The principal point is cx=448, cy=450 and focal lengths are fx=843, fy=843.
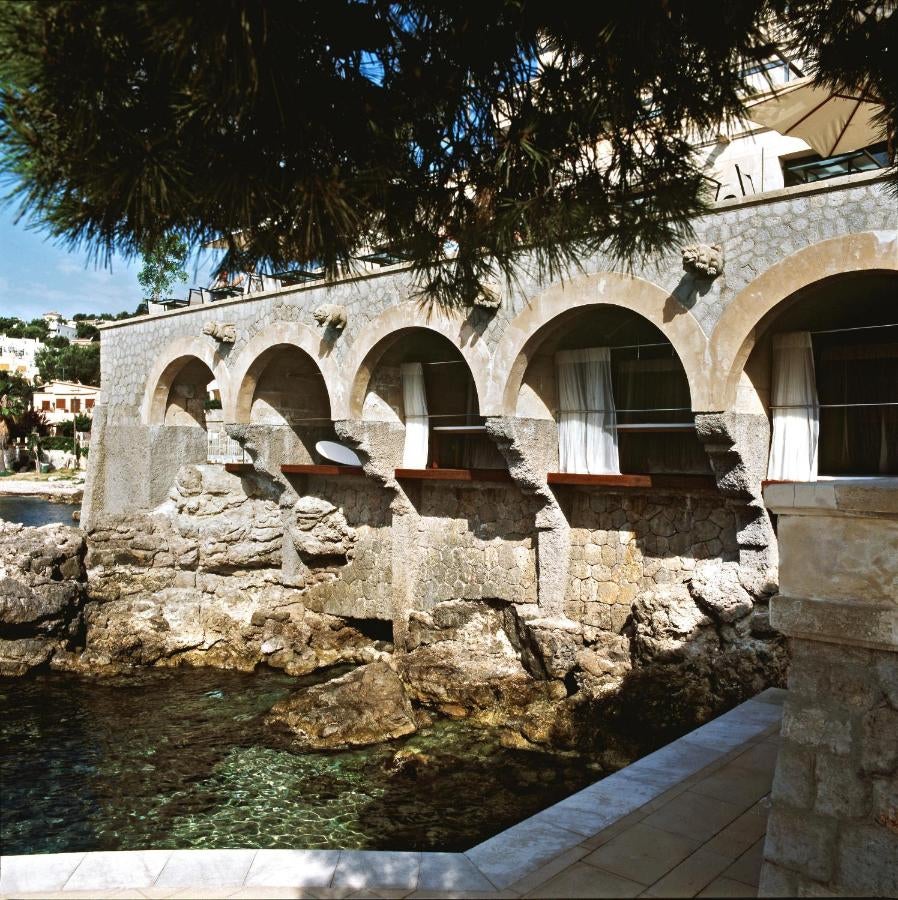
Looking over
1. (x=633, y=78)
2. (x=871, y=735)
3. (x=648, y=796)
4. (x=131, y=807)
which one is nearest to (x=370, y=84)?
(x=633, y=78)

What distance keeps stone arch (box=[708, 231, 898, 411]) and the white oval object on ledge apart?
640 centimetres

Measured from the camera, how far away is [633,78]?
4.09 metres

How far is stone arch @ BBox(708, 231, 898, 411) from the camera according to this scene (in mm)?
7555

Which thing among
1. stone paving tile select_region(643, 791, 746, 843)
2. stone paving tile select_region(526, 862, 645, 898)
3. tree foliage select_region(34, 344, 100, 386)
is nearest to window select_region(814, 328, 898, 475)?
stone paving tile select_region(643, 791, 746, 843)

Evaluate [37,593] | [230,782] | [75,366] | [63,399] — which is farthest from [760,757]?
[75,366]

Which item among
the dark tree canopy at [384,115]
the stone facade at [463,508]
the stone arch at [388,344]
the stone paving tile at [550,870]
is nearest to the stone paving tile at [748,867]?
the stone paving tile at [550,870]

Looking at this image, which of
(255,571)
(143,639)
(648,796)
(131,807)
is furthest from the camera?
(255,571)

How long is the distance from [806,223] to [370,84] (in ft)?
18.8

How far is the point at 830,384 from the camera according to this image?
30.6ft

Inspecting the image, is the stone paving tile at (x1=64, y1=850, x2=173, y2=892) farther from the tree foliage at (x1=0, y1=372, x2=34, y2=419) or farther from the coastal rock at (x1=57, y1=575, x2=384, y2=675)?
the tree foliage at (x1=0, y1=372, x2=34, y2=419)

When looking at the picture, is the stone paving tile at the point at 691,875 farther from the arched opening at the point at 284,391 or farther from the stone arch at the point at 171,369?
the stone arch at the point at 171,369

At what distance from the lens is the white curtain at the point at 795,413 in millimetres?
8867

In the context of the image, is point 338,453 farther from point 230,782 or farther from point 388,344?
point 230,782

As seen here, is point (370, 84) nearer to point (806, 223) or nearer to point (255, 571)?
point (806, 223)
